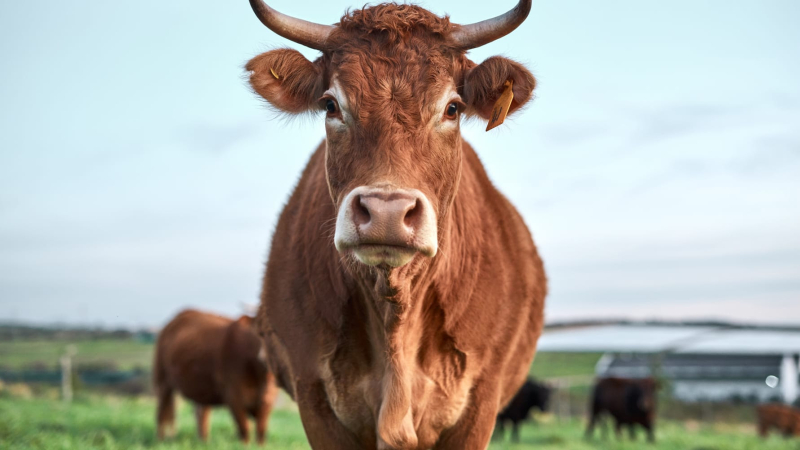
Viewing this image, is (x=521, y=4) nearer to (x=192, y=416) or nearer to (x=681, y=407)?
(x=192, y=416)

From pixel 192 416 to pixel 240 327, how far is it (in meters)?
6.02

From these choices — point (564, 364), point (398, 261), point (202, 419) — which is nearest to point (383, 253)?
point (398, 261)

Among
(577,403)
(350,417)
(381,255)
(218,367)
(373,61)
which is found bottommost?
(577,403)

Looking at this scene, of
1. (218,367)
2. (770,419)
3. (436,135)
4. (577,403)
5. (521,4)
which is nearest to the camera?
(436,135)

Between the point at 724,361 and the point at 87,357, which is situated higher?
the point at 87,357

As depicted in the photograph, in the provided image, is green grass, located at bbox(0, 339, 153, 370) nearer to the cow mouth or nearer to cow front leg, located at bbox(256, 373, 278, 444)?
cow front leg, located at bbox(256, 373, 278, 444)

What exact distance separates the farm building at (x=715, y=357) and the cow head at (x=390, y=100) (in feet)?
105

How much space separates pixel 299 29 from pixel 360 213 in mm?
1405

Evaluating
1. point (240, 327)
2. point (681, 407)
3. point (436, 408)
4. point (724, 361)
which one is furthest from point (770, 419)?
point (724, 361)

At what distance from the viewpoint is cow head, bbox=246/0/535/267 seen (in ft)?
9.16

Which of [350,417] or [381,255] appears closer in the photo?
[381,255]

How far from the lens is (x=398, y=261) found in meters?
2.83

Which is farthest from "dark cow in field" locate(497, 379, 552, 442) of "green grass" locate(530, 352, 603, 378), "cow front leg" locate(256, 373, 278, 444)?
"green grass" locate(530, 352, 603, 378)

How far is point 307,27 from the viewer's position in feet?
12.1
